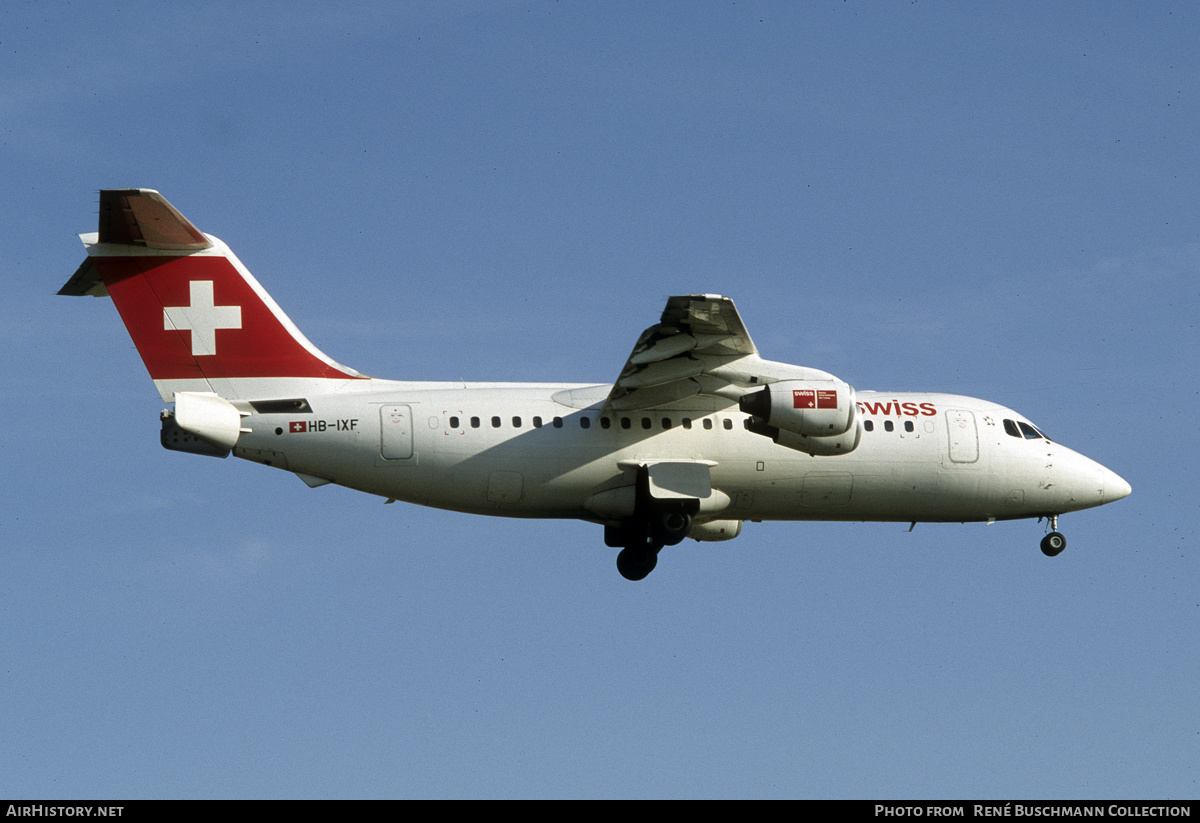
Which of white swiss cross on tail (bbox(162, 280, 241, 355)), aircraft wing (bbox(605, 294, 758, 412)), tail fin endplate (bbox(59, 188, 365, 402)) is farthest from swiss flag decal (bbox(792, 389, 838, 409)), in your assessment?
white swiss cross on tail (bbox(162, 280, 241, 355))

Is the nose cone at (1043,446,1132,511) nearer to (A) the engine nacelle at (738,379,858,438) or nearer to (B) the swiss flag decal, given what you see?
(A) the engine nacelle at (738,379,858,438)

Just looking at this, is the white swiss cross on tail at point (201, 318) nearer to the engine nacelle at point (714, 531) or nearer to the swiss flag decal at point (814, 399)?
the swiss flag decal at point (814, 399)

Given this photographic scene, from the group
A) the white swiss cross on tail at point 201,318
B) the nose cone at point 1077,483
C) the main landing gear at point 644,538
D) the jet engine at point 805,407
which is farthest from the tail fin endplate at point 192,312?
the nose cone at point 1077,483

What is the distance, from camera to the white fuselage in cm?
2372

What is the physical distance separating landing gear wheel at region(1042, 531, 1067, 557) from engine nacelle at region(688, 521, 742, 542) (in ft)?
19.1

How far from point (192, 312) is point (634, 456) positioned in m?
7.58

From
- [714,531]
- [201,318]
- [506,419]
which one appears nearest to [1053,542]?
[714,531]

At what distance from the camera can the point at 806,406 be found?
23.2 m
